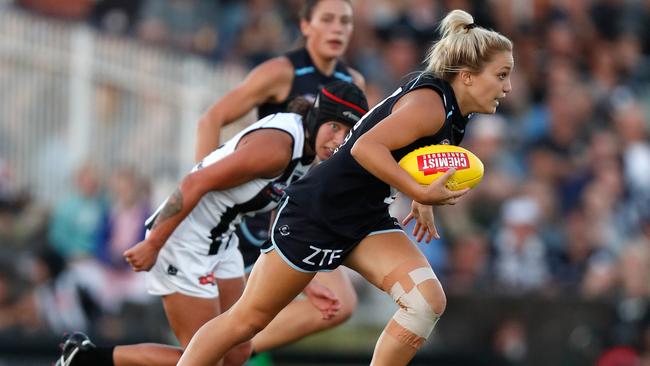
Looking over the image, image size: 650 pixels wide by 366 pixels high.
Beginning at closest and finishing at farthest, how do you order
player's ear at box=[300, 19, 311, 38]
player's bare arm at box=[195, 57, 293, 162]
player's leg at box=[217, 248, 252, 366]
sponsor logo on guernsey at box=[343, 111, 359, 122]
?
sponsor logo on guernsey at box=[343, 111, 359, 122]
player's leg at box=[217, 248, 252, 366]
player's bare arm at box=[195, 57, 293, 162]
player's ear at box=[300, 19, 311, 38]

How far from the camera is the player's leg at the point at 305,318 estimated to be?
7.41 metres

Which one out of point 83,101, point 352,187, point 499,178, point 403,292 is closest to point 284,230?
point 352,187

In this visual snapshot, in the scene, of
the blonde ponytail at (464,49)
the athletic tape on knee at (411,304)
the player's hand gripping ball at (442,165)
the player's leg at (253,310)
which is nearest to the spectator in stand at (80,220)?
Answer: the player's leg at (253,310)

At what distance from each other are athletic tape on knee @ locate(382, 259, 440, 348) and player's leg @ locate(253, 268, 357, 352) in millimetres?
1282

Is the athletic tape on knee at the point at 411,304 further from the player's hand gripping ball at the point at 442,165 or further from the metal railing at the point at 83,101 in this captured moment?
the metal railing at the point at 83,101

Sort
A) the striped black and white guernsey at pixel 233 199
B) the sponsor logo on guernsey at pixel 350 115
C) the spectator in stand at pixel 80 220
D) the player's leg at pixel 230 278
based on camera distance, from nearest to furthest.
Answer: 1. the sponsor logo on guernsey at pixel 350 115
2. the striped black and white guernsey at pixel 233 199
3. the player's leg at pixel 230 278
4. the spectator in stand at pixel 80 220

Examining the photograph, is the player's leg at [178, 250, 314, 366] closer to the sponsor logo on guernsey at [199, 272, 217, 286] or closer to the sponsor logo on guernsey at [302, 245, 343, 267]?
the sponsor logo on guernsey at [302, 245, 343, 267]

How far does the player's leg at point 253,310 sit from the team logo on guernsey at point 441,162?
0.83m

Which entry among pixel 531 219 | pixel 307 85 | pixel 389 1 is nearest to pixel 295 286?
pixel 307 85

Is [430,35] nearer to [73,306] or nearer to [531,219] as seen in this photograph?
[531,219]

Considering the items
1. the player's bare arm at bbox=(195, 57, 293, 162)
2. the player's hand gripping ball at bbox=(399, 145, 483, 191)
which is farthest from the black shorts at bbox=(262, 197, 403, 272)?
the player's bare arm at bbox=(195, 57, 293, 162)

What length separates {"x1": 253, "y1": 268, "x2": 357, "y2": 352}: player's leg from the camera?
741 cm

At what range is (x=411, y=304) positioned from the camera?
6074 millimetres

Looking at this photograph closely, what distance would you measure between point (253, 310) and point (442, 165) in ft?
3.86
